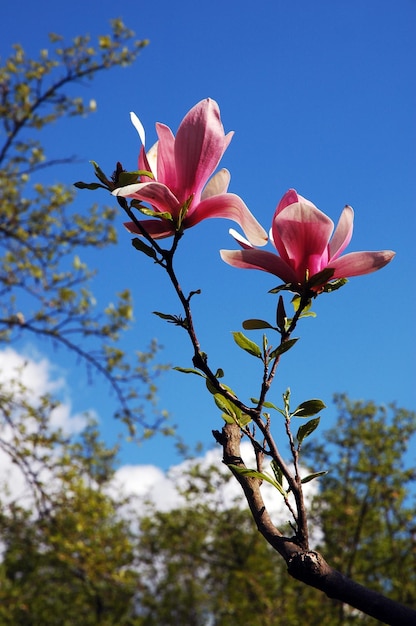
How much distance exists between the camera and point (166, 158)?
79cm

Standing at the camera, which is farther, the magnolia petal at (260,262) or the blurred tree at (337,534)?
Answer: the blurred tree at (337,534)

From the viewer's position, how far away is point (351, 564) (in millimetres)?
6230

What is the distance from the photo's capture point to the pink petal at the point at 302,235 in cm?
73

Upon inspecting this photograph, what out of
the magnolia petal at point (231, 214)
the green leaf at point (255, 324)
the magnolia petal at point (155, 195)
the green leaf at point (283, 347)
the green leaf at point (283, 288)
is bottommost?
the green leaf at point (283, 347)

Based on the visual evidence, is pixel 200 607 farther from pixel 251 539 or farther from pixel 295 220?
pixel 295 220

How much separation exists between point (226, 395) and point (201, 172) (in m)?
0.28

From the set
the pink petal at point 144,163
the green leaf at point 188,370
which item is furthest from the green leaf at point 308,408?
the pink petal at point 144,163

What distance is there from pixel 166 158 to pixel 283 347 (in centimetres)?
28

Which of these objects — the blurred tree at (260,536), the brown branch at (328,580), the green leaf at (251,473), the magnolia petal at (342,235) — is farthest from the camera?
the blurred tree at (260,536)

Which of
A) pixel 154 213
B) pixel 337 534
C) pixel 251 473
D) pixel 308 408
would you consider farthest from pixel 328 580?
pixel 337 534

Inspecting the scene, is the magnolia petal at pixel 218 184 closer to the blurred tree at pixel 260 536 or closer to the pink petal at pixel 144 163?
the pink petal at pixel 144 163

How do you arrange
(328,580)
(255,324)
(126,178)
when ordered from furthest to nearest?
1. (255,324)
2. (126,178)
3. (328,580)

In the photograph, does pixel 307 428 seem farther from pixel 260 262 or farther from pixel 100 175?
pixel 100 175

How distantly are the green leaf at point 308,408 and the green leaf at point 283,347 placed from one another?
0.26 feet
